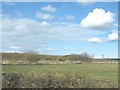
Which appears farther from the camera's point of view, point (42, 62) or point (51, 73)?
point (42, 62)

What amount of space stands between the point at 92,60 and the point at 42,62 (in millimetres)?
1634

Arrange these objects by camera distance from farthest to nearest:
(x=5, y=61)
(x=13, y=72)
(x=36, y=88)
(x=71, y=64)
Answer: (x=71, y=64), (x=5, y=61), (x=13, y=72), (x=36, y=88)

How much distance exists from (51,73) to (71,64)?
1.80 metres

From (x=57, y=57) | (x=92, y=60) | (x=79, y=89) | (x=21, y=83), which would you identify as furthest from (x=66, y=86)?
(x=92, y=60)

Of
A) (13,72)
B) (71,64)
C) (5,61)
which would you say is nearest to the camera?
(13,72)

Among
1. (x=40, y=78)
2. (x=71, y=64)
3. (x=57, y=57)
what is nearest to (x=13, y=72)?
(x=40, y=78)

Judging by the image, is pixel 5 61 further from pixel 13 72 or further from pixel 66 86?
pixel 66 86

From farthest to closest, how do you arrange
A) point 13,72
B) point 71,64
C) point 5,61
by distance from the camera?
point 71,64 → point 5,61 → point 13,72

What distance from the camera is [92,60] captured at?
29.2 ft

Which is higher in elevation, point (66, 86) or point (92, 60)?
point (92, 60)

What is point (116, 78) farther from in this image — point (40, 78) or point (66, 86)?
point (40, 78)

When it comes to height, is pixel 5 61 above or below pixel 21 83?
above

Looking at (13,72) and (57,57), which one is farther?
(57,57)

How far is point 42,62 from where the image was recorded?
30.3 ft
